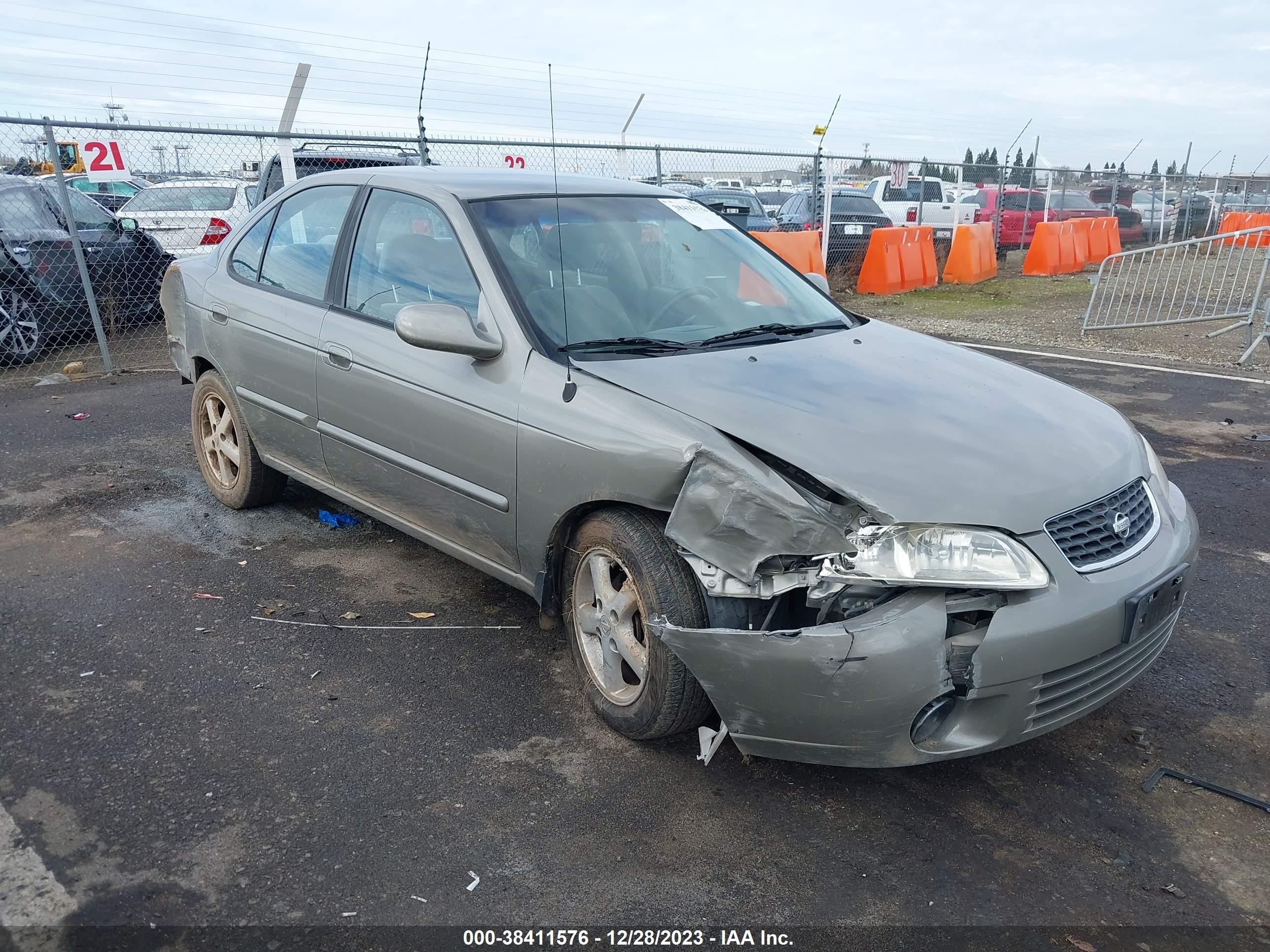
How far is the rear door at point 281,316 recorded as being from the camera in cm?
422

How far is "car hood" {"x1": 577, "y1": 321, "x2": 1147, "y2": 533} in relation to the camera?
262 cm

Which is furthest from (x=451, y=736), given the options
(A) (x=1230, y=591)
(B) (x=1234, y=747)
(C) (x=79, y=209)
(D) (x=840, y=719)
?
(C) (x=79, y=209)

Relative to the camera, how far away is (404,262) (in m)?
3.89

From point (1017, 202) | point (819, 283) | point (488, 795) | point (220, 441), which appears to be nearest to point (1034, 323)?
point (819, 283)

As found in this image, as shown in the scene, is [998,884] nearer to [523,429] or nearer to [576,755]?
[576,755]

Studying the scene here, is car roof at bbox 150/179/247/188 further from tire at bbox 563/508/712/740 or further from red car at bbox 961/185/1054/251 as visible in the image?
red car at bbox 961/185/1054/251

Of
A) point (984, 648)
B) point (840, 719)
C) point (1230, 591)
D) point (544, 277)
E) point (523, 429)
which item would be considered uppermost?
point (544, 277)

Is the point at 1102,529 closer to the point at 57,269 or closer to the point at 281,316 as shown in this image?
the point at 281,316

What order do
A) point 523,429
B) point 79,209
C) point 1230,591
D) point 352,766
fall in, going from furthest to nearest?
point 79,209 → point 1230,591 → point 523,429 → point 352,766

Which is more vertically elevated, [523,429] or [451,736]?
[523,429]

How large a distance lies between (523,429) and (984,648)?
154cm

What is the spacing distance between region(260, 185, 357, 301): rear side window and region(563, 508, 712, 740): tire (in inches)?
73.3

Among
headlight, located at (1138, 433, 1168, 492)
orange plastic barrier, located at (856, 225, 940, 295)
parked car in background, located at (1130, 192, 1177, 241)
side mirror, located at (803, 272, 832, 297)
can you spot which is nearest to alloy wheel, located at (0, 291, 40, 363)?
side mirror, located at (803, 272, 832, 297)

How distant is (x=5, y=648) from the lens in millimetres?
3713
